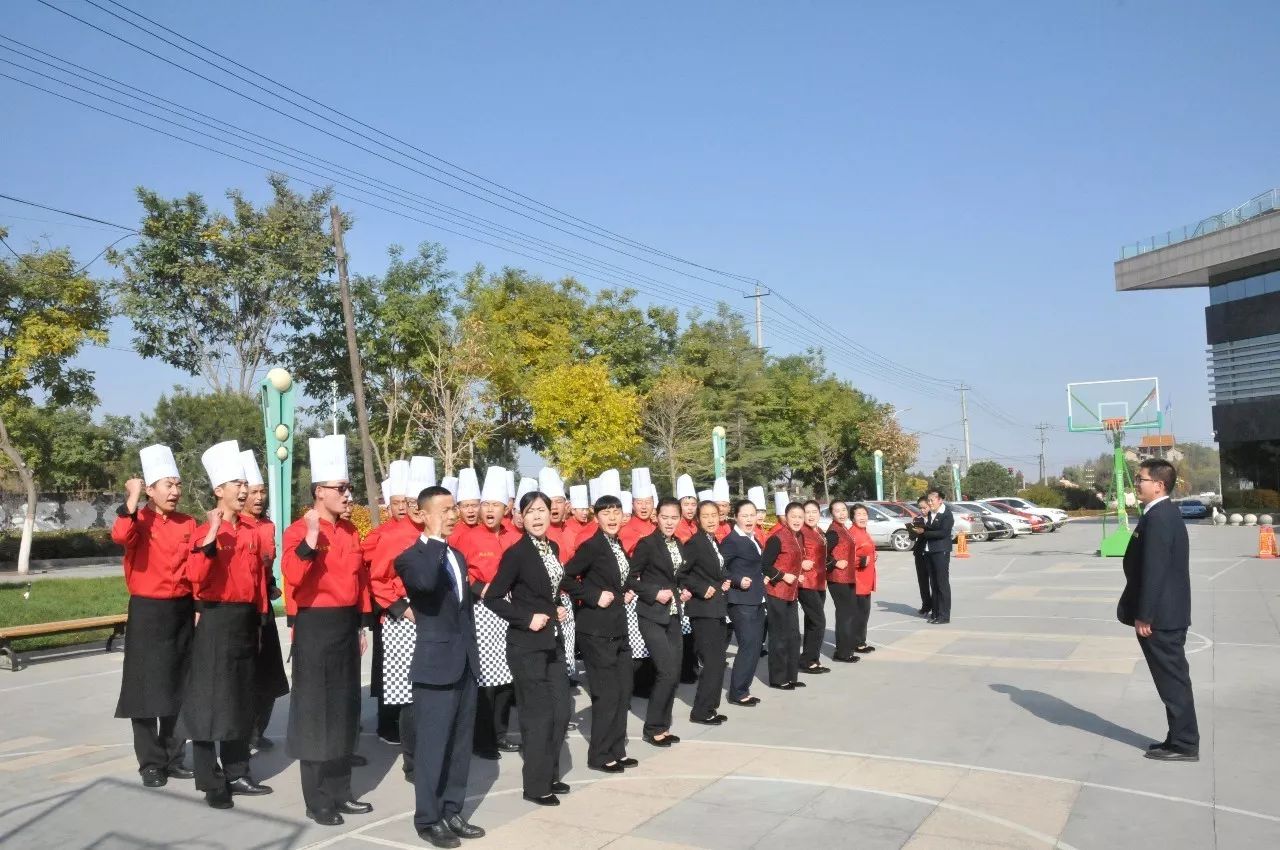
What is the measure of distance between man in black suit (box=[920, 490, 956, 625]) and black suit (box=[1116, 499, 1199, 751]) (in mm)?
7067

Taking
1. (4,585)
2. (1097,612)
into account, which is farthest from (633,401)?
(1097,612)

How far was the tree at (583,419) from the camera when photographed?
125 ft

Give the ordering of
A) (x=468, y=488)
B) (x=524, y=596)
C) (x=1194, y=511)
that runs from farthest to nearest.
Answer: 1. (x=1194, y=511)
2. (x=468, y=488)
3. (x=524, y=596)

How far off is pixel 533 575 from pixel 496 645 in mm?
A: 1336

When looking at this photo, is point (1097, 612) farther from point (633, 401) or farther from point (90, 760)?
point (633, 401)

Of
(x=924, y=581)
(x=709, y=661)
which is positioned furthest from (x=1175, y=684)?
(x=924, y=581)

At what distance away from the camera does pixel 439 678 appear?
224 inches

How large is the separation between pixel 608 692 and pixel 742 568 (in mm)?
2622

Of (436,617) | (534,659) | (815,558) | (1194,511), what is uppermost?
(1194,511)

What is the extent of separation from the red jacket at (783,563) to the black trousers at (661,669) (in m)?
2.36

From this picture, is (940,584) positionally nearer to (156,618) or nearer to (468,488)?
(468,488)

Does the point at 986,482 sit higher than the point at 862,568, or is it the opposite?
the point at 986,482

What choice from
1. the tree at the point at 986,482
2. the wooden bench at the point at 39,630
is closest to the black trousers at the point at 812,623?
the wooden bench at the point at 39,630

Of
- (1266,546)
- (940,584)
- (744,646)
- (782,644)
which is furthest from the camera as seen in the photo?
(1266,546)
